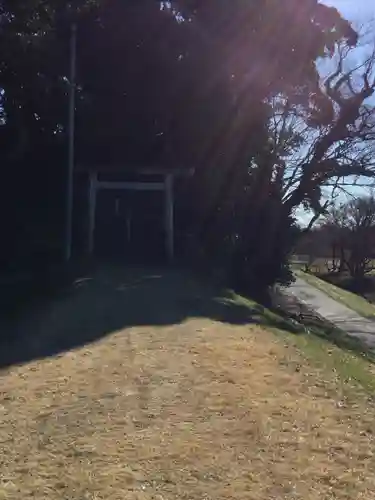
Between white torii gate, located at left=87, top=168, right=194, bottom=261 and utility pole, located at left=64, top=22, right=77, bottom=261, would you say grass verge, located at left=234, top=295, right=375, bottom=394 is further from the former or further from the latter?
utility pole, located at left=64, top=22, right=77, bottom=261

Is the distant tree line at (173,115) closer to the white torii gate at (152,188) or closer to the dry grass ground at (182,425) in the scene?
the white torii gate at (152,188)

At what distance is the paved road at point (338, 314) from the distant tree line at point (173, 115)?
281 centimetres

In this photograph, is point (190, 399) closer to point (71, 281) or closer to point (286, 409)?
point (286, 409)

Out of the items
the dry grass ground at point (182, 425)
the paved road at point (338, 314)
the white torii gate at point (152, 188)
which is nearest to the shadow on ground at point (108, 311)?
the dry grass ground at point (182, 425)

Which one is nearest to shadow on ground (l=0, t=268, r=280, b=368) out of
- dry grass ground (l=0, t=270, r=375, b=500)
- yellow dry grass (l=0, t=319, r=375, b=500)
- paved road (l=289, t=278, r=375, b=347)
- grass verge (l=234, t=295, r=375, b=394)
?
grass verge (l=234, t=295, r=375, b=394)

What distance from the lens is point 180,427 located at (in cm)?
707

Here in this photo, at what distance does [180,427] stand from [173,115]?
1712cm

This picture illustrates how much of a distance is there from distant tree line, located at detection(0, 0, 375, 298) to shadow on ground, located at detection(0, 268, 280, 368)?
5033 millimetres

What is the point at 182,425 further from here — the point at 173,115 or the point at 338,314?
the point at 338,314

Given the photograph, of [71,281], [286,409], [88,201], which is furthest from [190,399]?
[88,201]

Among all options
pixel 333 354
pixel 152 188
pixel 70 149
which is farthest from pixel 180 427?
pixel 152 188

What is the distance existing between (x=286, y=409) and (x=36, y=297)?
9.40 meters

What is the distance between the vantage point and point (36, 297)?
16234mm

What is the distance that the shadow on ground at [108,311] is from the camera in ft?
36.8
